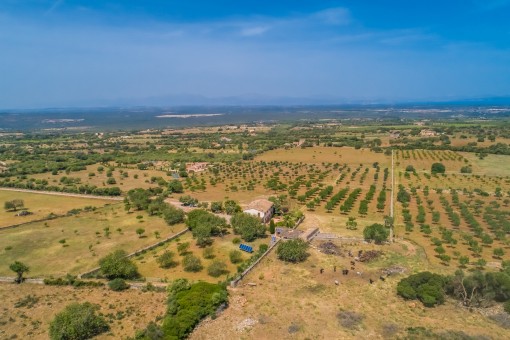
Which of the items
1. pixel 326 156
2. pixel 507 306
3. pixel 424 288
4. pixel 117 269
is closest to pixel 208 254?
pixel 117 269

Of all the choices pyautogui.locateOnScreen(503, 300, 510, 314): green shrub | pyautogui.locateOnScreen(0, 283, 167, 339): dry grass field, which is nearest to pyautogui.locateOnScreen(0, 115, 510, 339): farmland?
pyautogui.locateOnScreen(0, 283, 167, 339): dry grass field

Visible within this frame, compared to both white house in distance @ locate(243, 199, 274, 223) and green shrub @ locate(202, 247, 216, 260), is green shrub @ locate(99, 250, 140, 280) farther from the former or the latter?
white house in distance @ locate(243, 199, 274, 223)

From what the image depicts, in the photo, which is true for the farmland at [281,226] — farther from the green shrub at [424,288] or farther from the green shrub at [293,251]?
the green shrub at [293,251]

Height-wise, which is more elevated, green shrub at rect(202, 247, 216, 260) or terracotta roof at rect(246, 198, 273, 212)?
terracotta roof at rect(246, 198, 273, 212)

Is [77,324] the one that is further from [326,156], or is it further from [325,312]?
[326,156]

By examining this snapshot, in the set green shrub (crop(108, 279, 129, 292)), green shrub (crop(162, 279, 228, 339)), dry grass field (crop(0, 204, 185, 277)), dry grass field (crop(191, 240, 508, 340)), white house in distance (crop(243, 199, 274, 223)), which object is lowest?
dry grass field (crop(0, 204, 185, 277))

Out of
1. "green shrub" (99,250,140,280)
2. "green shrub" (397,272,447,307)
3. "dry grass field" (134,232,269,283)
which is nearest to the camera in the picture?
"green shrub" (397,272,447,307)

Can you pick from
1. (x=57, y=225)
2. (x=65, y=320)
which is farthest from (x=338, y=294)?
(x=57, y=225)
